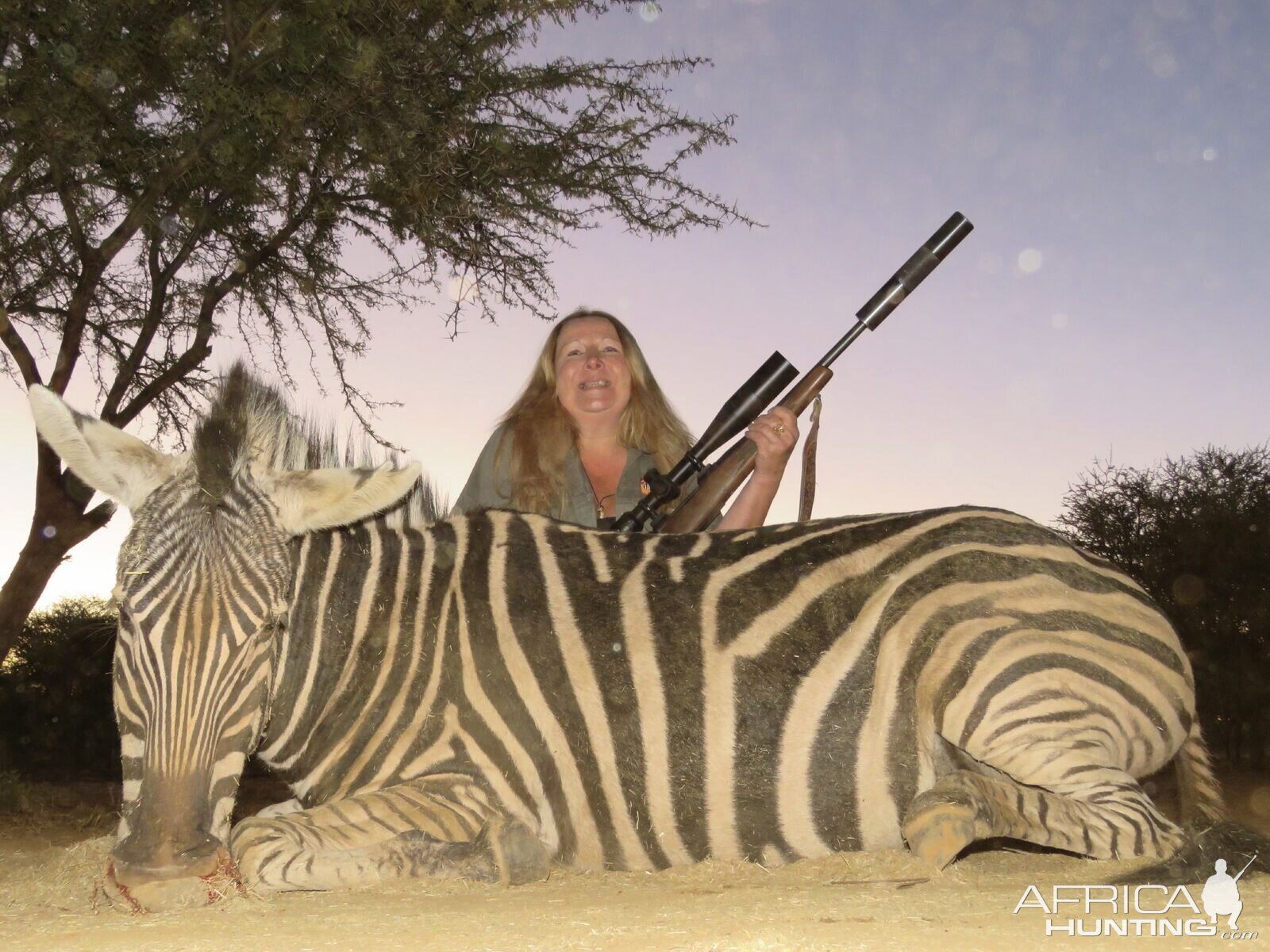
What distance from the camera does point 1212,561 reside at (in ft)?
36.9

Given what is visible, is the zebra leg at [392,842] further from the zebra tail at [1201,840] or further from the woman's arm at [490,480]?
the woman's arm at [490,480]

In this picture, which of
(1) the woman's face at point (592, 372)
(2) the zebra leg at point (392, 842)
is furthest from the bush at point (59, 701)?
(2) the zebra leg at point (392, 842)

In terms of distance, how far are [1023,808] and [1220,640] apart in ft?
31.8

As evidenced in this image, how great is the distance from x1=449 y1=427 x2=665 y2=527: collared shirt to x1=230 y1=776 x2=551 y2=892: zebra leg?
7.59 ft

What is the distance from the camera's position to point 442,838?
2932 mm

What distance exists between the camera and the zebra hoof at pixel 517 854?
2879mm

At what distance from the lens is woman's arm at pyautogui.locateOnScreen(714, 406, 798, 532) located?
514 centimetres

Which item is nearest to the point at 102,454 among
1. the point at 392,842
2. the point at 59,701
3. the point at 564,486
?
the point at 392,842

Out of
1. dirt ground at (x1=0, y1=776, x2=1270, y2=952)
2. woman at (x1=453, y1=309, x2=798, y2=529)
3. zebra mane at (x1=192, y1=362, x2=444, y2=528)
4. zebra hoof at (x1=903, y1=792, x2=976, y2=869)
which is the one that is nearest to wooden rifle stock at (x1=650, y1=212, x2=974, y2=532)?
woman at (x1=453, y1=309, x2=798, y2=529)

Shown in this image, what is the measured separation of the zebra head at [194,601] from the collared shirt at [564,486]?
85.7 inches

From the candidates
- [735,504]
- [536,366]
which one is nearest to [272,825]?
[735,504]

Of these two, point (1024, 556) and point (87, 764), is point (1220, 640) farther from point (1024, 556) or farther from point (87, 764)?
point (87, 764)

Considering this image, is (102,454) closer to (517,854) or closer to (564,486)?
(517,854)

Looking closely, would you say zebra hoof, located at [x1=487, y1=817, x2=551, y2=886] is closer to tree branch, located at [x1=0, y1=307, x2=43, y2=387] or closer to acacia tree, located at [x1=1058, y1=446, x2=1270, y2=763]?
tree branch, located at [x1=0, y1=307, x2=43, y2=387]
